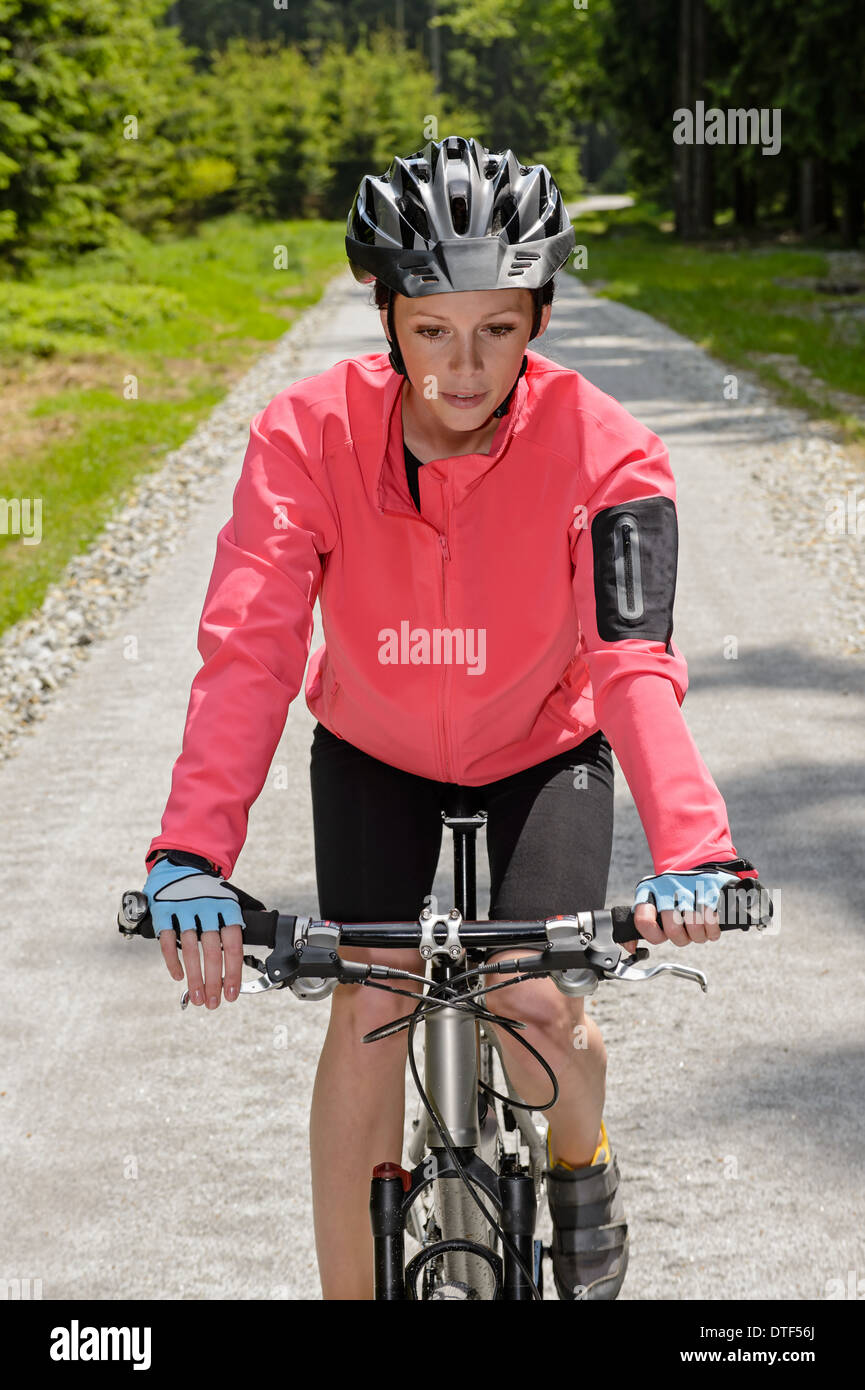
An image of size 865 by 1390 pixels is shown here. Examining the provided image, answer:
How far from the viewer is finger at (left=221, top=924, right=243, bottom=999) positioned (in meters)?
2.07

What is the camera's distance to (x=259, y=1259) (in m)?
3.43

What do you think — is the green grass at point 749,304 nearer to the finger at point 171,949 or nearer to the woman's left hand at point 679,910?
the woman's left hand at point 679,910

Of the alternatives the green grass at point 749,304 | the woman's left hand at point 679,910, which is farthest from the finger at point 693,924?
the green grass at point 749,304

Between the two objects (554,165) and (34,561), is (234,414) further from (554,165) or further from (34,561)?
(554,165)

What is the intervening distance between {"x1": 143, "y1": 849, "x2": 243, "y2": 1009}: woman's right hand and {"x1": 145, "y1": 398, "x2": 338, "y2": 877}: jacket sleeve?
0.16 m

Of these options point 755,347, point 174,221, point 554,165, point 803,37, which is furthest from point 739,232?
point 554,165

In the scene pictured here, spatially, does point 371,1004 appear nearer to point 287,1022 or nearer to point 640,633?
point 640,633

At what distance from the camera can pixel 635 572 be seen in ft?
8.20

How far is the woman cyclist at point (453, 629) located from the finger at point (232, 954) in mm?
277

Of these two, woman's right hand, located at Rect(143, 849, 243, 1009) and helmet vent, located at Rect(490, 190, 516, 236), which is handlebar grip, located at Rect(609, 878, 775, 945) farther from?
helmet vent, located at Rect(490, 190, 516, 236)

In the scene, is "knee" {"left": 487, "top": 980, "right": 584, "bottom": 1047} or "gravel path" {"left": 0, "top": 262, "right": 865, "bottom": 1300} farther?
"gravel path" {"left": 0, "top": 262, "right": 865, "bottom": 1300}

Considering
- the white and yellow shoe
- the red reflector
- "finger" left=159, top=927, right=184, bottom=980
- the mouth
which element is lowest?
the white and yellow shoe

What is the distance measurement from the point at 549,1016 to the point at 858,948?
2623mm

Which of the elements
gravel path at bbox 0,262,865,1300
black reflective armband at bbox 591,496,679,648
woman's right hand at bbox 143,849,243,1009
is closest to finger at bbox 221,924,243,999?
woman's right hand at bbox 143,849,243,1009
